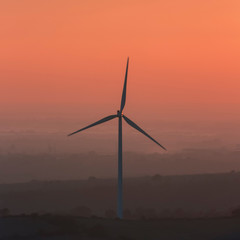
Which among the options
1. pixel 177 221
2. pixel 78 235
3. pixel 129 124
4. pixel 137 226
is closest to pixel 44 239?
pixel 78 235

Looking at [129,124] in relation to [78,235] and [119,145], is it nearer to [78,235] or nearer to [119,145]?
[119,145]

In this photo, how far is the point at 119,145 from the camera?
107 meters

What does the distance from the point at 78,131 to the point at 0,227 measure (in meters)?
20.7

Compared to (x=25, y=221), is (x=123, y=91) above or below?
above

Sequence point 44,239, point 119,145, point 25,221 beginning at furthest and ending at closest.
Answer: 1. point 119,145
2. point 25,221
3. point 44,239

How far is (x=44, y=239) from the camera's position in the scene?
289 feet

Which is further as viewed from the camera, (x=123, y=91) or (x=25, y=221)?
(x=123, y=91)

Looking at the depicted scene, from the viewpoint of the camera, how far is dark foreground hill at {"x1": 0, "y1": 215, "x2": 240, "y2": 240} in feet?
294

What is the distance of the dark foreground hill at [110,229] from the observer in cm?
8969

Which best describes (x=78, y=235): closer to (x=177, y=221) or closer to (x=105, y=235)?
(x=105, y=235)

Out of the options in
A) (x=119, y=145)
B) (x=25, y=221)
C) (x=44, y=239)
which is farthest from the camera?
(x=119, y=145)

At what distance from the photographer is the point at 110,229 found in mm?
92500

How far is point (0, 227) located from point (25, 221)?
11.7 feet

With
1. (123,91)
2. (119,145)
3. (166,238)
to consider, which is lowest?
(166,238)
